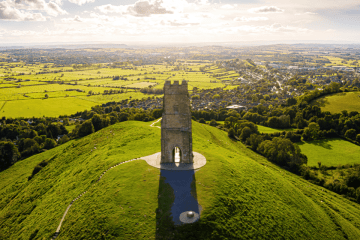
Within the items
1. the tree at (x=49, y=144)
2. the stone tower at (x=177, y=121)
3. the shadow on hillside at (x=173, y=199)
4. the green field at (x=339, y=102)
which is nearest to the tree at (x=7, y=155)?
the tree at (x=49, y=144)

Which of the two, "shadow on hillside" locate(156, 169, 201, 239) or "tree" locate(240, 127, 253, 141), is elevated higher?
"shadow on hillside" locate(156, 169, 201, 239)

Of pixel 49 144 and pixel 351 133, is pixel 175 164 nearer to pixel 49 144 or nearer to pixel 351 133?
pixel 49 144

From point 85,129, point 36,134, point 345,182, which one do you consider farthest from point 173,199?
point 36,134

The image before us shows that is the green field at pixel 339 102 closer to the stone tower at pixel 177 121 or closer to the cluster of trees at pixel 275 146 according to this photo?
the cluster of trees at pixel 275 146

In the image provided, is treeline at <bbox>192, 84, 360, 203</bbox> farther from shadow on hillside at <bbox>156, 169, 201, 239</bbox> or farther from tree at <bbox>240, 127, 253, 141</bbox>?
shadow on hillside at <bbox>156, 169, 201, 239</bbox>

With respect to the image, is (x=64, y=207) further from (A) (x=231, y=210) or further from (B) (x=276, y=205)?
(B) (x=276, y=205)

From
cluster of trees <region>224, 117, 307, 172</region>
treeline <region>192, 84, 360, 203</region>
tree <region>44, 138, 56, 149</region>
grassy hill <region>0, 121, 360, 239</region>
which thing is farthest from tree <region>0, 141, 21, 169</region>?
cluster of trees <region>224, 117, 307, 172</region>
